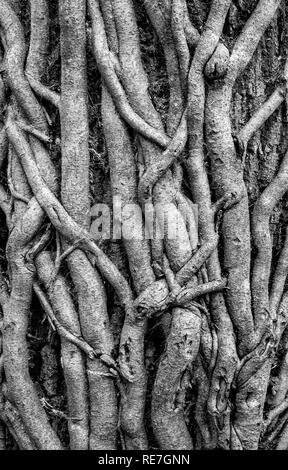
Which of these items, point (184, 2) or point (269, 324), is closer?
point (184, 2)

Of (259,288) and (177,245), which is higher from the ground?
(177,245)

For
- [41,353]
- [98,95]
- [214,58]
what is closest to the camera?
[214,58]

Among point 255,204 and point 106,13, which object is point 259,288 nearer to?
point 255,204

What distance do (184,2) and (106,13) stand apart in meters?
0.27

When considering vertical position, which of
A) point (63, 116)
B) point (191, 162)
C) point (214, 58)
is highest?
point (214, 58)

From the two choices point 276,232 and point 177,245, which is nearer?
point 177,245

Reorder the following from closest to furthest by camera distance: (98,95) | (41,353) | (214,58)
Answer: (214,58) → (98,95) → (41,353)

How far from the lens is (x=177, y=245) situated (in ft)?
5.43

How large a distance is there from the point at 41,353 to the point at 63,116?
2.90ft

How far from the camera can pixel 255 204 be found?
5.86 feet
